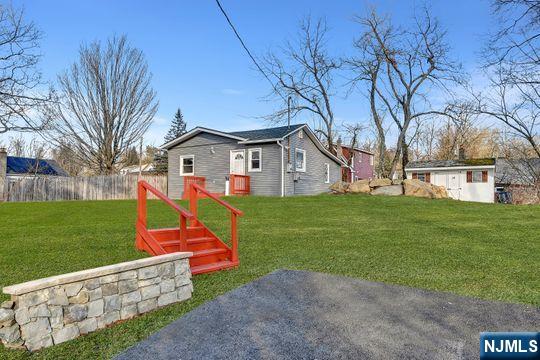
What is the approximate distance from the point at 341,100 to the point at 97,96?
16896mm

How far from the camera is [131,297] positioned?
347 centimetres

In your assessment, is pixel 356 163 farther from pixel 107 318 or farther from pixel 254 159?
pixel 107 318

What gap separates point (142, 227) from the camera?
5.29 m

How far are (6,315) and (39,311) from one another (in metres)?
0.21

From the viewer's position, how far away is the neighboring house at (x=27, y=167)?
27109mm

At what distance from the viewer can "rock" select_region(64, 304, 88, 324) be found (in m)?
2.98

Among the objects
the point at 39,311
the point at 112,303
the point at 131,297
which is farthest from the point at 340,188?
the point at 39,311

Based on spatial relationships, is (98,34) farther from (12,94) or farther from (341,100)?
(341,100)

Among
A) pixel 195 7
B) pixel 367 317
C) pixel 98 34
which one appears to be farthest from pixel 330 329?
pixel 98 34

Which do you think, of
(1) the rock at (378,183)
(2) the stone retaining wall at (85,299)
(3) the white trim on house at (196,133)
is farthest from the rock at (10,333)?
(1) the rock at (378,183)

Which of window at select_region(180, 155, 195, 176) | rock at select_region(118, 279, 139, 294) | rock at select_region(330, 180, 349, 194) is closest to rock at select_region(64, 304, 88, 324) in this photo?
rock at select_region(118, 279, 139, 294)

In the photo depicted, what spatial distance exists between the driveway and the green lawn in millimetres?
270

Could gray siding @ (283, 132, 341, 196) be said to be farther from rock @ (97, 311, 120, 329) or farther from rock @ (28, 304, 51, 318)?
rock @ (28, 304, 51, 318)

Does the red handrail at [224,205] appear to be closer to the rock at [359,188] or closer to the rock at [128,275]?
the rock at [128,275]
